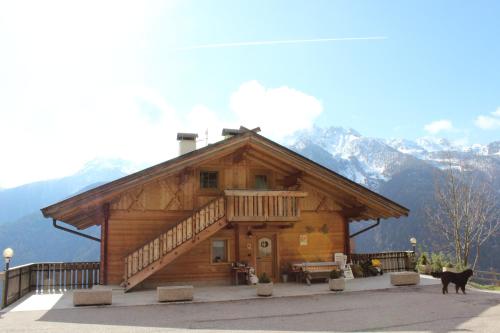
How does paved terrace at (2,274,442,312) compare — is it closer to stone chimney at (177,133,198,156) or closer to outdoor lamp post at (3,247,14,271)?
outdoor lamp post at (3,247,14,271)

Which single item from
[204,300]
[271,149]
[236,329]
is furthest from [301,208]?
[236,329]

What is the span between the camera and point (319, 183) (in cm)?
2092

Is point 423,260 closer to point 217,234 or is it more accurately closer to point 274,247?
point 274,247

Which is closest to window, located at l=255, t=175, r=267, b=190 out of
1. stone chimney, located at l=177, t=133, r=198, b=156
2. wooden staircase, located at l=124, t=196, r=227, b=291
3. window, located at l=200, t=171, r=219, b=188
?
window, located at l=200, t=171, r=219, b=188

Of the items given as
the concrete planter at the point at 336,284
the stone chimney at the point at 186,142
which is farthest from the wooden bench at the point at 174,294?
the stone chimney at the point at 186,142

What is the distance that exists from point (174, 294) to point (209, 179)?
6.10m

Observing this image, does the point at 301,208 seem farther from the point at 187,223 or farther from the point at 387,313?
the point at 387,313

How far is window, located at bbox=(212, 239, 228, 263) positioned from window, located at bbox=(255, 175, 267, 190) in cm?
284

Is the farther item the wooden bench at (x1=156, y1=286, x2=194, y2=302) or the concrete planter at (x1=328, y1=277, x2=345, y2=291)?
the concrete planter at (x1=328, y1=277, x2=345, y2=291)

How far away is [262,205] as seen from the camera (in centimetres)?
1838

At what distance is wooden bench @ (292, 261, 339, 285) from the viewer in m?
19.2

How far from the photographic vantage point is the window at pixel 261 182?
66.5 feet

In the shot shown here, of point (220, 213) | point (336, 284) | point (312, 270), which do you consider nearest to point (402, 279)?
point (336, 284)

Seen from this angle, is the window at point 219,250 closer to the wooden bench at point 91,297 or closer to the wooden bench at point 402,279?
the wooden bench at point 91,297
